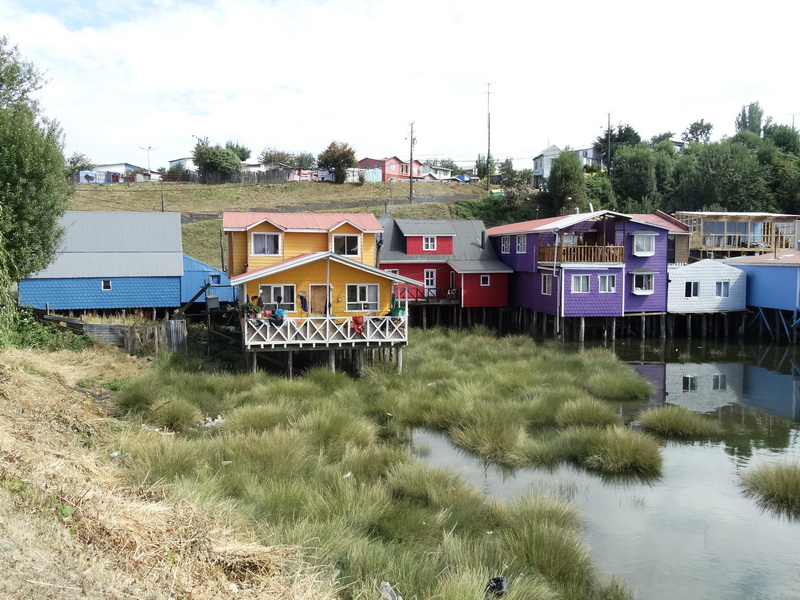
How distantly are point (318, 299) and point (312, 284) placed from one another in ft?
2.16

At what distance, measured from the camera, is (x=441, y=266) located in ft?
131

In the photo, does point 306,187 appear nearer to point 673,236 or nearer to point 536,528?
point 673,236

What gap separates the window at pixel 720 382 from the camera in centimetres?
2570

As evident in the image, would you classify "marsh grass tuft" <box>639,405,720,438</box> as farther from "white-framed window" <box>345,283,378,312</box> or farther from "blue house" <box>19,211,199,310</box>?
"blue house" <box>19,211,199,310</box>

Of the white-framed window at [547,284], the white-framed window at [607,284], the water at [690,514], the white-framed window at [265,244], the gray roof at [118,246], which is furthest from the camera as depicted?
the white-framed window at [547,284]

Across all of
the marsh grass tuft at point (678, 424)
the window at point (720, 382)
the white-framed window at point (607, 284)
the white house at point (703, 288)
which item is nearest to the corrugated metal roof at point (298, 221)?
the white-framed window at point (607, 284)

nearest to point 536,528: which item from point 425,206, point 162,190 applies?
point 425,206

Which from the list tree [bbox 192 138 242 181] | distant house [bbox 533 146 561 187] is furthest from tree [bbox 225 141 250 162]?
distant house [bbox 533 146 561 187]

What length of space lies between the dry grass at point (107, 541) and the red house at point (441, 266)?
2912 cm

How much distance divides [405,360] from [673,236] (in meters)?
28.1

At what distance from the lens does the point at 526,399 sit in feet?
66.7

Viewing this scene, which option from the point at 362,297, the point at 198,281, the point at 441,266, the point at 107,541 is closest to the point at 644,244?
the point at 441,266

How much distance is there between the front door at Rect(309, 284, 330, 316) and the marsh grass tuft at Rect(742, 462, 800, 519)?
1602 centimetres

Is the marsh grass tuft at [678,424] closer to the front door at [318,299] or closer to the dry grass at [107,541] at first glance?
the front door at [318,299]
